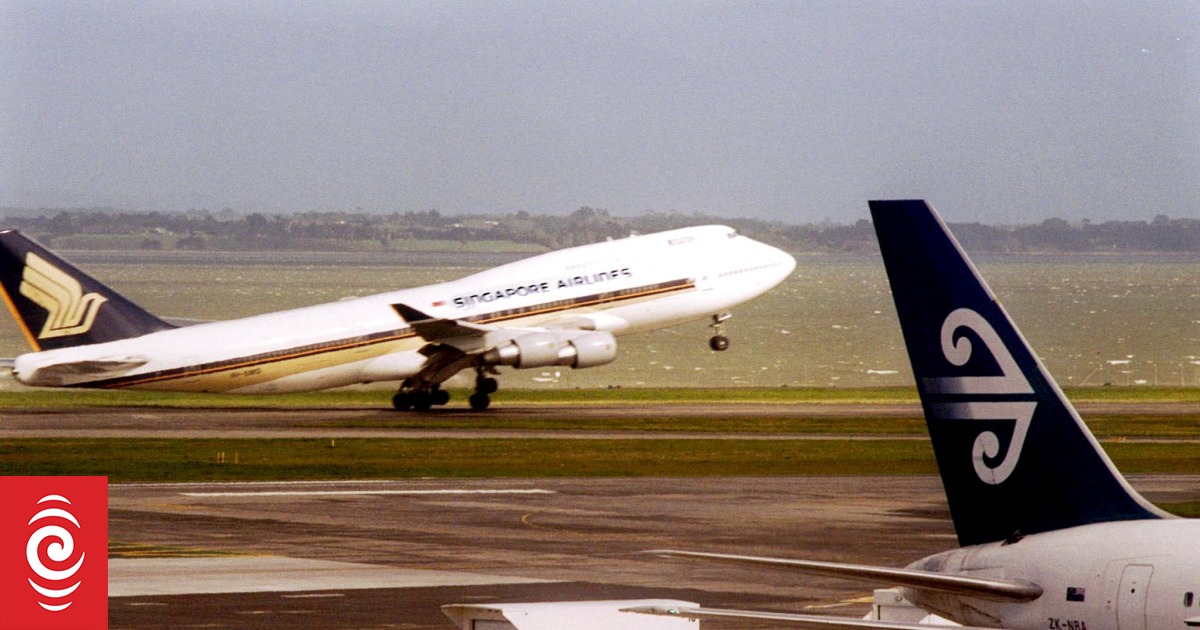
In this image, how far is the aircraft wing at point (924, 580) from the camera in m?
13.2

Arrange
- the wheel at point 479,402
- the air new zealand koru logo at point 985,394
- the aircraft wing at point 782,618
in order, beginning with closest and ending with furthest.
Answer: the aircraft wing at point 782,618 → the air new zealand koru logo at point 985,394 → the wheel at point 479,402

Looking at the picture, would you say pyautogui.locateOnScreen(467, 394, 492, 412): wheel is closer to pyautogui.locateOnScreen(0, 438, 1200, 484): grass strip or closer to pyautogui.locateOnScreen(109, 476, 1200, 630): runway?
pyautogui.locateOnScreen(0, 438, 1200, 484): grass strip

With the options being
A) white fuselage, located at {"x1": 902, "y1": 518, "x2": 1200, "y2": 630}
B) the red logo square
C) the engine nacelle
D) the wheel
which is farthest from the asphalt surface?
white fuselage, located at {"x1": 902, "y1": 518, "x2": 1200, "y2": 630}

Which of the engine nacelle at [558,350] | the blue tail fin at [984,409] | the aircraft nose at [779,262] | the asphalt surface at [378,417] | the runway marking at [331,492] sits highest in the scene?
the aircraft nose at [779,262]

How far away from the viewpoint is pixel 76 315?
61.5 meters

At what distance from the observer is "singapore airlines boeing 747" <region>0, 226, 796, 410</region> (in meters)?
61.6

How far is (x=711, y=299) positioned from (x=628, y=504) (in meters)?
33.2

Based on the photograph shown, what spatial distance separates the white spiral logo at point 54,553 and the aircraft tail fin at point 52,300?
44.7 metres

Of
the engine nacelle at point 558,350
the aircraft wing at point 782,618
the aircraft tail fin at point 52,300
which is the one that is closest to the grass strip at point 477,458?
the aircraft tail fin at point 52,300

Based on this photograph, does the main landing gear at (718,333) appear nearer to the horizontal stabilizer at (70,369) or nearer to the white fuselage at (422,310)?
the white fuselage at (422,310)

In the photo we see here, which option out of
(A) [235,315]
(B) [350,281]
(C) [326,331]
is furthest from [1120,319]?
(C) [326,331]

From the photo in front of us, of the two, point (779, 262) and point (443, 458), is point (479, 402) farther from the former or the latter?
point (443, 458)

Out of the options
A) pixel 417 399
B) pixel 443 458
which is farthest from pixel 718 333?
pixel 443 458

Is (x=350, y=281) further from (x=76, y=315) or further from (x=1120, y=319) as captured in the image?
(x=76, y=315)
